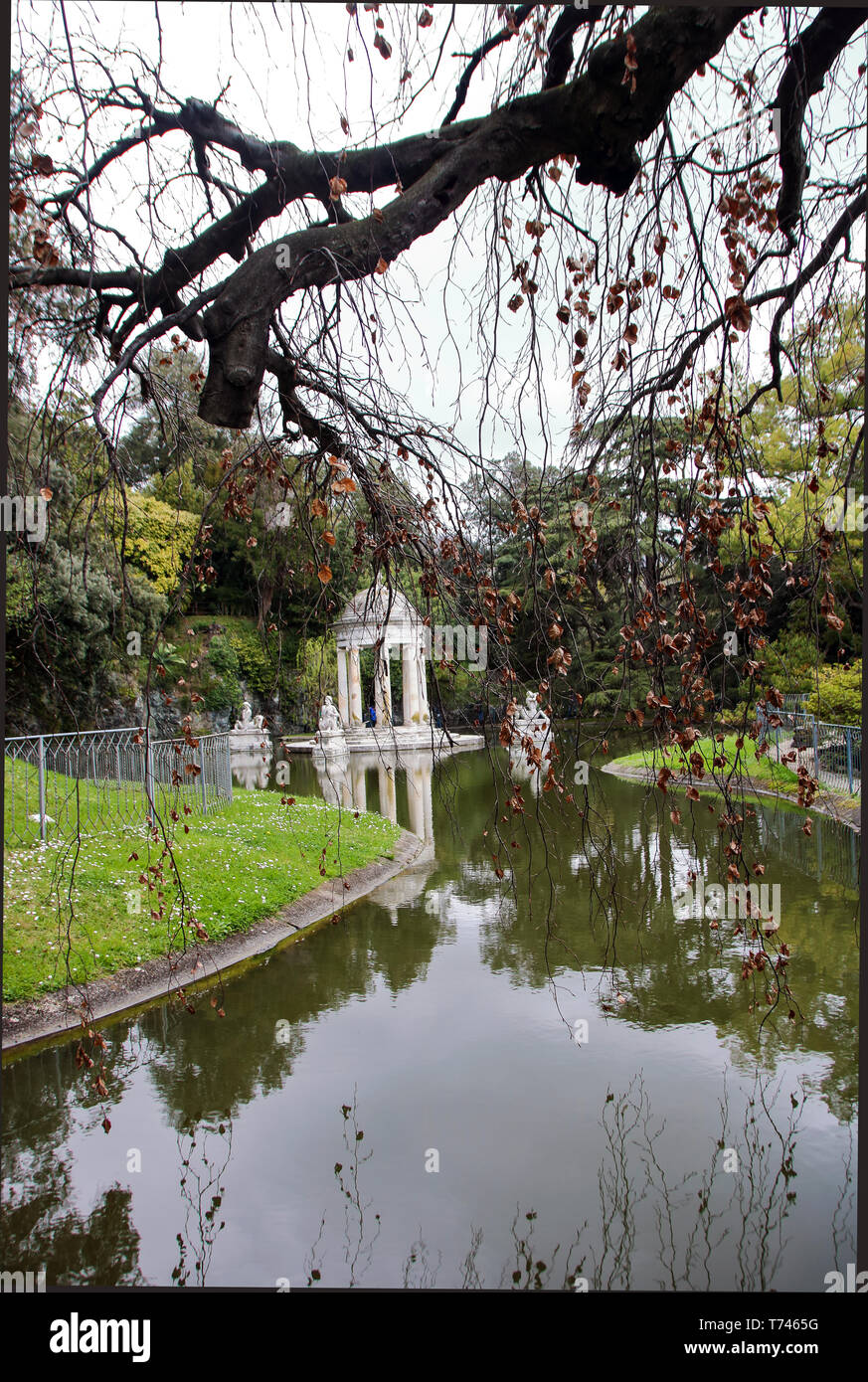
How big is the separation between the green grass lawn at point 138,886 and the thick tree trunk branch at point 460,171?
7.88 feet

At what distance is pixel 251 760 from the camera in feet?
70.6

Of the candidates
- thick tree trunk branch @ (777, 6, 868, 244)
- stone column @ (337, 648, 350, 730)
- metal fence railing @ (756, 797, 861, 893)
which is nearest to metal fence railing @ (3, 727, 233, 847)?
thick tree trunk branch @ (777, 6, 868, 244)

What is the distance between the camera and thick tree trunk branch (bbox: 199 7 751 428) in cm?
208

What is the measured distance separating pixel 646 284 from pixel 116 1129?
402 centimetres

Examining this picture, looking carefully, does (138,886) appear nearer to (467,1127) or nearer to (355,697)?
(467,1127)

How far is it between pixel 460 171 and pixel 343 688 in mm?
22107

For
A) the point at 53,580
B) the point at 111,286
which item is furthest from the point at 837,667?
the point at 111,286

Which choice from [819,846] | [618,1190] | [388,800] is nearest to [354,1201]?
[618,1190]

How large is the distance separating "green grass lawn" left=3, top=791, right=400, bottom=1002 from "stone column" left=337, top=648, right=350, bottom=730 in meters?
13.5

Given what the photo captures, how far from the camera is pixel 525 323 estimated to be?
247 centimetres

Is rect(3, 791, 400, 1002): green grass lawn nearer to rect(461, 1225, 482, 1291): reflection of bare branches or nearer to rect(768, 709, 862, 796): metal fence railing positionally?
rect(461, 1225, 482, 1291): reflection of bare branches
